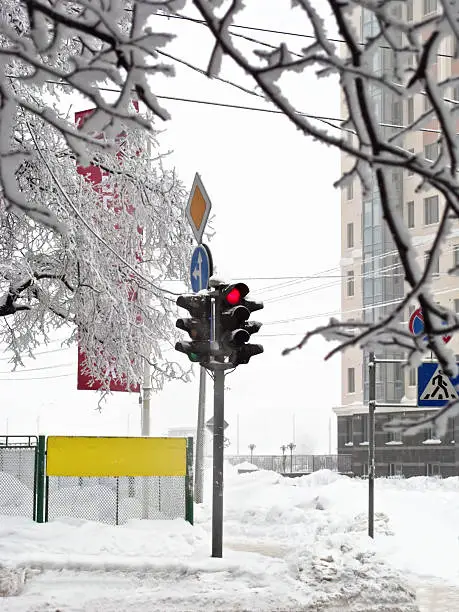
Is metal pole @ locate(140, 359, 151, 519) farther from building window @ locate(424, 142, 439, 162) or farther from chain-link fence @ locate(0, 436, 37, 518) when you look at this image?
building window @ locate(424, 142, 439, 162)

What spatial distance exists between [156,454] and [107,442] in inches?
33.0

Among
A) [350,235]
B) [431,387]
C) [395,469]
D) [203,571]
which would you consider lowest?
[395,469]

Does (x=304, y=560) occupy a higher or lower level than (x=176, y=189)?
lower

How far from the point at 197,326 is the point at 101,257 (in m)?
4.67

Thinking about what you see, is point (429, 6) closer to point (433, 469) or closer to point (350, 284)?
point (350, 284)

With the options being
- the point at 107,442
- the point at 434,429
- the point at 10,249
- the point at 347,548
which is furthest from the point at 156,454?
the point at 434,429

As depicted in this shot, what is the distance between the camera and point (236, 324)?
13047mm

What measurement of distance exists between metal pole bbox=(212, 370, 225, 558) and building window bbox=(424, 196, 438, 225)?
40447mm

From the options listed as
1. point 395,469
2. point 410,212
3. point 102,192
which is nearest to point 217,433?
point 102,192

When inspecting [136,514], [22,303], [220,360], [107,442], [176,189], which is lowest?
[136,514]

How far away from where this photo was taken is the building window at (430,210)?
2057 inches

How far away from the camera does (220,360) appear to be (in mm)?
13086

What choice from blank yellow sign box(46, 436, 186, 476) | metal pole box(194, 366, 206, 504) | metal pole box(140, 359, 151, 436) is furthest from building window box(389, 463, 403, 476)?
blank yellow sign box(46, 436, 186, 476)

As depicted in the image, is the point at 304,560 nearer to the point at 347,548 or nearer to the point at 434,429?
the point at 347,548
